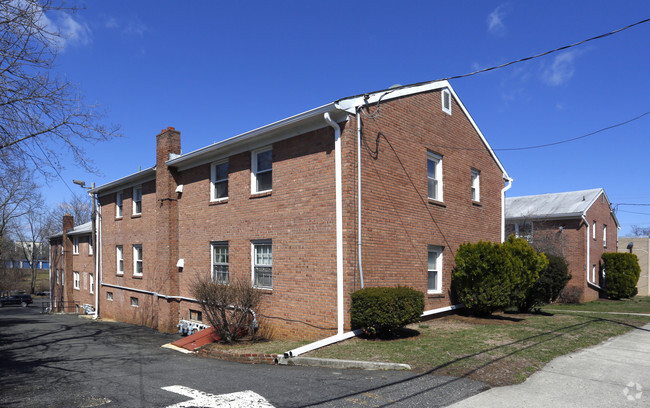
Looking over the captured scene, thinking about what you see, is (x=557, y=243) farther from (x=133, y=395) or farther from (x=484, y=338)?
(x=133, y=395)

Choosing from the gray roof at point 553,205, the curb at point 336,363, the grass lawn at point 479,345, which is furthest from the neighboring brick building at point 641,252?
the curb at point 336,363

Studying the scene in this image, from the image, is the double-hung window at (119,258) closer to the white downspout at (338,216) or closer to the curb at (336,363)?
the white downspout at (338,216)

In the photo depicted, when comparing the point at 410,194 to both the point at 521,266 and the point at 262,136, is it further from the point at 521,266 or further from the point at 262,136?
the point at 262,136

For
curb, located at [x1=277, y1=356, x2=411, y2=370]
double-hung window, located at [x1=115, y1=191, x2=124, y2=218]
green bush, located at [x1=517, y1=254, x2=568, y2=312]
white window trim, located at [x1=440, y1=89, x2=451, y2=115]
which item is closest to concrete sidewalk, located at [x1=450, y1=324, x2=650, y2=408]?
curb, located at [x1=277, y1=356, x2=411, y2=370]

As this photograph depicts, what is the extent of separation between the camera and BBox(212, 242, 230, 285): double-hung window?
1480 centimetres

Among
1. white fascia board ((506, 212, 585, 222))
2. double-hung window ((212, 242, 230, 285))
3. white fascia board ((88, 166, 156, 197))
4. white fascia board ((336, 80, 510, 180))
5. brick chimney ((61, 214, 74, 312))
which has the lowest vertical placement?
brick chimney ((61, 214, 74, 312))

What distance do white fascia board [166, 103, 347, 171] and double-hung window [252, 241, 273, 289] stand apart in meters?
2.89

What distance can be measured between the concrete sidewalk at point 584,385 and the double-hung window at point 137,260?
17225 mm

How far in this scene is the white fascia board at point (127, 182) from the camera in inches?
750

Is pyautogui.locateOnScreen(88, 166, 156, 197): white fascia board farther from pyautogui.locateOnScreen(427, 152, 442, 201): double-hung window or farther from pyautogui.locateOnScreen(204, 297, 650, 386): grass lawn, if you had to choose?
pyautogui.locateOnScreen(427, 152, 442, 201): double-hung window

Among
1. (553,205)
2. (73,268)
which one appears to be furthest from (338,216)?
(73,268)

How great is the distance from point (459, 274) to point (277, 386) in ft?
26.5

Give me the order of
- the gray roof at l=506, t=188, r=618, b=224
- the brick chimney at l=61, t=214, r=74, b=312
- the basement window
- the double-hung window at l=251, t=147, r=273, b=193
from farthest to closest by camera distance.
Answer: the brick chimney at l=61, t=214, r=74, b=312, the gray roof at l=506, t=188, r=618, b=224, the basement window, the double-hung window at l=251, t=147, r=273, b=193

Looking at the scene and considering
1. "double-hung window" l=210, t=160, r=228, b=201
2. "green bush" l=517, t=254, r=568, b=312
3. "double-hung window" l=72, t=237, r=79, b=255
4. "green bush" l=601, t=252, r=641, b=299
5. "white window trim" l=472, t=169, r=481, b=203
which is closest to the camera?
"double-hung window" l=210, t=160, r=228, b=201
